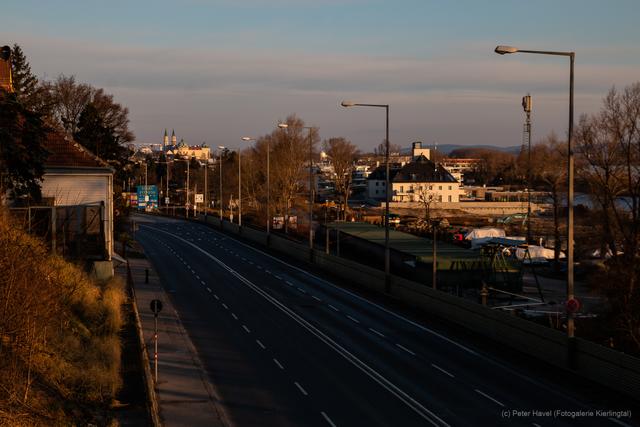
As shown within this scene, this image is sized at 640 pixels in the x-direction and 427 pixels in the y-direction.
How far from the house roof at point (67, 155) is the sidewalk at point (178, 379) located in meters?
8.53

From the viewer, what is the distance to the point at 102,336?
80.5 feet

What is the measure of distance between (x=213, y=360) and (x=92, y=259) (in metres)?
14.8

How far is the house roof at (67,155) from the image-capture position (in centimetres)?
3766

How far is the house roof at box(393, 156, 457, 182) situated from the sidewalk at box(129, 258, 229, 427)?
110180 mm

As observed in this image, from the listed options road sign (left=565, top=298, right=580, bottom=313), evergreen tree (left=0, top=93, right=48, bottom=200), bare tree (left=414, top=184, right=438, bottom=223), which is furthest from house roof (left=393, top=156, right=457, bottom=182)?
evergreen tree (left=0, top=93, right=48, bottom=200)

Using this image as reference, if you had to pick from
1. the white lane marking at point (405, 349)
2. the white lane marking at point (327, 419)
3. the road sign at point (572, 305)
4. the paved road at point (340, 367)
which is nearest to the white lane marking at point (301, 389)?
the paved road at point (340, 367)

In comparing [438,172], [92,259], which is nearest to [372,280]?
[92,259]

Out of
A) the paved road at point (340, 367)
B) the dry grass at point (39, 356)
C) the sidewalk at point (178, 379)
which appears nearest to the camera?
the dry grass at point (39, 356)

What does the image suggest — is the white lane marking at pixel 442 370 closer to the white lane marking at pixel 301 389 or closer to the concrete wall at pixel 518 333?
the concrete wall at pixel 518 333

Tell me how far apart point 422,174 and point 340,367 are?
121 m

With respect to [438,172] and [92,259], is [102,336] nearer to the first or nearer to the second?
[92,259]

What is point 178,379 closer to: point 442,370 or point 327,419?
point 327,419

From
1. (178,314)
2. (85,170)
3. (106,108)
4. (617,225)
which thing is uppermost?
(106,108)

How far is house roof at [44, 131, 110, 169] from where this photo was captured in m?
37.7
